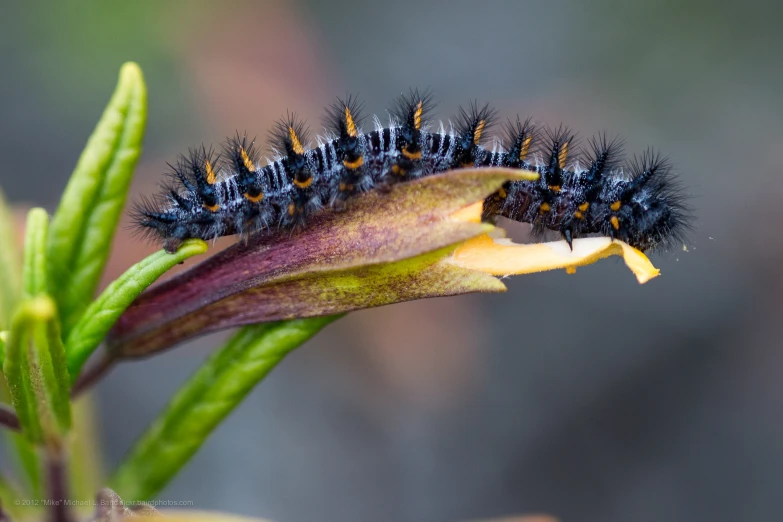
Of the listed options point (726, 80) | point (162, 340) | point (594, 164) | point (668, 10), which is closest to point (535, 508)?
point (594, 164)

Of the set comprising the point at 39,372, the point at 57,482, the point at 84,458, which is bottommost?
the point at 84,458

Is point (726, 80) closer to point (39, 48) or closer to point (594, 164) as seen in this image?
point (594, 164)

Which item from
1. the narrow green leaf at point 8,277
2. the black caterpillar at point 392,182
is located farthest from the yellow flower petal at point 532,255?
the narrow green leaf at point 8,277

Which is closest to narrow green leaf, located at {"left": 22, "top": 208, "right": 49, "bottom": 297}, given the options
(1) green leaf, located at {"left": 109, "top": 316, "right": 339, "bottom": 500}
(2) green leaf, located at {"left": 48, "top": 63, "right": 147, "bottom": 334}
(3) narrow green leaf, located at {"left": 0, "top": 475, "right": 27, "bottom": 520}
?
(2) green leaf, located at {"left": 48, "top": 63, "right": 147, "bottom": 334}

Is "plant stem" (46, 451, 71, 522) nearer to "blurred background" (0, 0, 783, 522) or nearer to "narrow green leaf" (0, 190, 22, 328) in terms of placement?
"narrow green leaf" (0, 190, 22, 328)

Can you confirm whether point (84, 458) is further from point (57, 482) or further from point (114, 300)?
point (114, 300)

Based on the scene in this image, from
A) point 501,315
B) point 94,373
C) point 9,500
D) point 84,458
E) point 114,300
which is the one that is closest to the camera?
point 114,300

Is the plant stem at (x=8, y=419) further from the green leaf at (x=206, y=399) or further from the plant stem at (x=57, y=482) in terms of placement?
the green leaf at (x=206, y=399)

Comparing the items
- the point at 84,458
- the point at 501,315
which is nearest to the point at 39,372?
the point at 84,458
